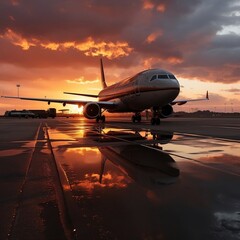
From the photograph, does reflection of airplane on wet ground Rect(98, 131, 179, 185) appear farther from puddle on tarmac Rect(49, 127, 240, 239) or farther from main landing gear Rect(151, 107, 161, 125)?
main landing gear Rect(151, 107, 161, 125)

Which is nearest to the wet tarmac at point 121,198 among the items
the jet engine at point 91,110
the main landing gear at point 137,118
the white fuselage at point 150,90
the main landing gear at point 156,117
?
the white fuselage at point 150,90

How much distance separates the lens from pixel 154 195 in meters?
4.49

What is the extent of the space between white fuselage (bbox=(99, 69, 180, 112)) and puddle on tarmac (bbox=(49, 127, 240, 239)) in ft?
54.7

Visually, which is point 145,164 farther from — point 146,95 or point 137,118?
point 137,118

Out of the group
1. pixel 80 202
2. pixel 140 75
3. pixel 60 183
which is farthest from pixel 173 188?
pixel 140 75

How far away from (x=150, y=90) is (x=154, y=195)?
70.4ft

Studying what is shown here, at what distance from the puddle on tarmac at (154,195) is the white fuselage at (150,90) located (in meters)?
16.7

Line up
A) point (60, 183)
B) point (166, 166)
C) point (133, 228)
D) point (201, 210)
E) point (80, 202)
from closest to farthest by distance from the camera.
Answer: point (133, 228), point (201, 210), point (80, 202), point (60, 183), point (166, 166)

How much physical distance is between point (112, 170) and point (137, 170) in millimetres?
522

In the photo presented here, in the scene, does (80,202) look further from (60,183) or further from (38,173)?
(38,173)

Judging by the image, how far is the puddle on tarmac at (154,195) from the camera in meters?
3.24

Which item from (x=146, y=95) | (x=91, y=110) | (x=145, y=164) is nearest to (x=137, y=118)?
(x=91, y=110)

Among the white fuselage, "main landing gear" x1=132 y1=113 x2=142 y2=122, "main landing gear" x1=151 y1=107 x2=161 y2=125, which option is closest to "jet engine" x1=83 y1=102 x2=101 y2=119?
the white fuselage

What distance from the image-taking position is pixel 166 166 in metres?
6.83
